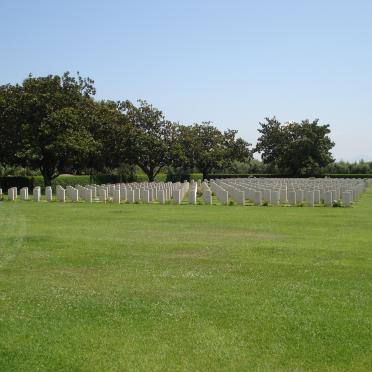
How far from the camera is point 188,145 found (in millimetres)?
54438

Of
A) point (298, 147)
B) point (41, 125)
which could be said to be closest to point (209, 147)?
point (298, 147)

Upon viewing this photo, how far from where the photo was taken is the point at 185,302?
605 cm

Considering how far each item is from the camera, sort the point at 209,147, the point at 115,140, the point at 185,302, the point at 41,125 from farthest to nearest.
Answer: the point at 209,147 → the point at 115,140 → the point at 41,125 → the point at 185,302

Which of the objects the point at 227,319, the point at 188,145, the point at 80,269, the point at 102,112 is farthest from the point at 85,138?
the point at 227,319

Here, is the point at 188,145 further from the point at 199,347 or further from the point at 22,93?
the point at 199,347

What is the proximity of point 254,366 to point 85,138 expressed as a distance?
3250cm

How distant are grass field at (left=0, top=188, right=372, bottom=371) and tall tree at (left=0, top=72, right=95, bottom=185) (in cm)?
2321

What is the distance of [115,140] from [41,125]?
1266 centimetres

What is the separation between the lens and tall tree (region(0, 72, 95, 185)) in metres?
33.5

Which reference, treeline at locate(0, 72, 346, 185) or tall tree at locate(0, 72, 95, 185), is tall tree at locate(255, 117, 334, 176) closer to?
treeline at locate(0, 72, 346, 185)

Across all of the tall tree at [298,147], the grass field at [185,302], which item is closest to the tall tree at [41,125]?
the grass field at [185,302]

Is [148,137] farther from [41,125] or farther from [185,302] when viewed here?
[185,302]

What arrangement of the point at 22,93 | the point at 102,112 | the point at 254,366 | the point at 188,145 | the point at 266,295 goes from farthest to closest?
1. the point at 188,145
2. the point at 102,112
3. the point at 22,93
4. the point at 266,295
5. the point at 254,366

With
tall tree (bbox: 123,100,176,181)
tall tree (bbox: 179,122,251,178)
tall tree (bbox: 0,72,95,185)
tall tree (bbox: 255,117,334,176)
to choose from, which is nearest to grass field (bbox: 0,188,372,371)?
tall tree (bbox: 0,72,95,185)
